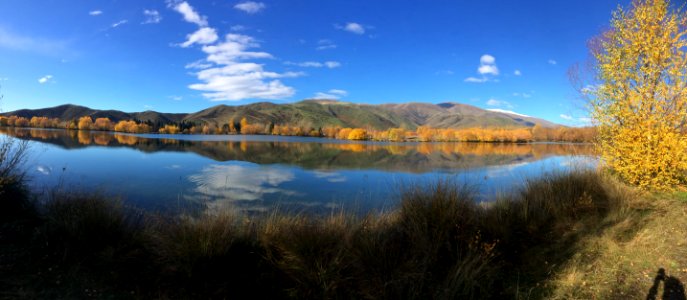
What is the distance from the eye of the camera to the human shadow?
15.0ft

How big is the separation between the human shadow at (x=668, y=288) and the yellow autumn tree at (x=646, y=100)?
22.1 feet

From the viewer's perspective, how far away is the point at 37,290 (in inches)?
182

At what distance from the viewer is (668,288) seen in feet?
15.6

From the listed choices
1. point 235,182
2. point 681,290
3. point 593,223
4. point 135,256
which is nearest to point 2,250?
→ point 135,256

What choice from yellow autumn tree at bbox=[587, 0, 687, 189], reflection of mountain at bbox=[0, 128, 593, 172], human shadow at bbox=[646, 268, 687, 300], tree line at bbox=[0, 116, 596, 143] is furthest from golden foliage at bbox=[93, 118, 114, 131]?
human shadow at bbox=[646, 268, 687, 300]

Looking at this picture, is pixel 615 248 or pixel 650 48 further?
pixel 650 48

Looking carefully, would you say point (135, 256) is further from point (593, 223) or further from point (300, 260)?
point (593, 223)

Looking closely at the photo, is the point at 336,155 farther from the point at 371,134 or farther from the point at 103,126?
the point at 103,126

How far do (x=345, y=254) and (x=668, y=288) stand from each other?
462 cm

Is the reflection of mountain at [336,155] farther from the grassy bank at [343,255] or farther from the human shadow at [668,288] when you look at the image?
the human shadow at [668,288]

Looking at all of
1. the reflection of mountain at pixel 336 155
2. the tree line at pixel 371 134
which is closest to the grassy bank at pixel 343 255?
the reflection of mountain at pixel 336 155

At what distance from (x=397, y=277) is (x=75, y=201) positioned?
6606 mm

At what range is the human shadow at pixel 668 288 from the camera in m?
4.57

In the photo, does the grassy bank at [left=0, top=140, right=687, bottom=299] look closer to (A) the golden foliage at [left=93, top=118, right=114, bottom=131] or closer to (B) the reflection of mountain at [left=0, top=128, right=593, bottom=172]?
(B) the reflection of mountain at [left=0, top=128, right=593, bottom=172]
